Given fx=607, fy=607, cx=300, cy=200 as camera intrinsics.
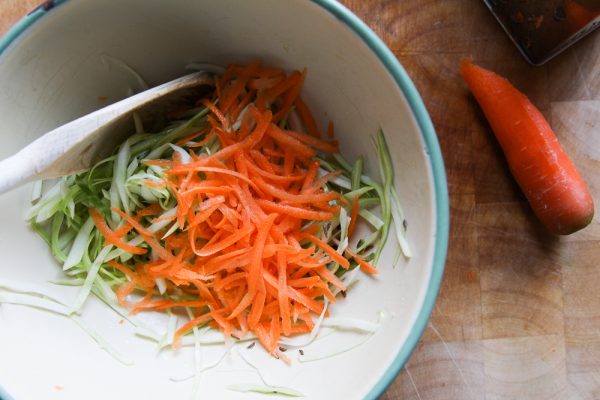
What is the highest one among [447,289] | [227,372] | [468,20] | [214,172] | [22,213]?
[22,213]

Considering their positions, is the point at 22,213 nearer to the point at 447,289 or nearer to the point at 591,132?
the point at 447,289

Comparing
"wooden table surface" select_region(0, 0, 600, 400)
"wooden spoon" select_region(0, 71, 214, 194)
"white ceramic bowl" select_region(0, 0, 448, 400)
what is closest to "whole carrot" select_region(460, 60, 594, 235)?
"wooden table surface" select_region(0, 0, 600, 400)

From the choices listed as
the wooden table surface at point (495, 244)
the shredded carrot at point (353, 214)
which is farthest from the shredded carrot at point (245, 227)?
the wooden table surface at point (495, 244)

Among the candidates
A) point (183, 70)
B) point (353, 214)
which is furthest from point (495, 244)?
point (183, 70)

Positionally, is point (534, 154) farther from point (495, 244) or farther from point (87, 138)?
point (87, 138)

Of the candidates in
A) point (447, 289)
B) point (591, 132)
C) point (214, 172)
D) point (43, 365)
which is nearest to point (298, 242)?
point (214, 172)

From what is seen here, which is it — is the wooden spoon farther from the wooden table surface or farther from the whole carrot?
the whole carrot
